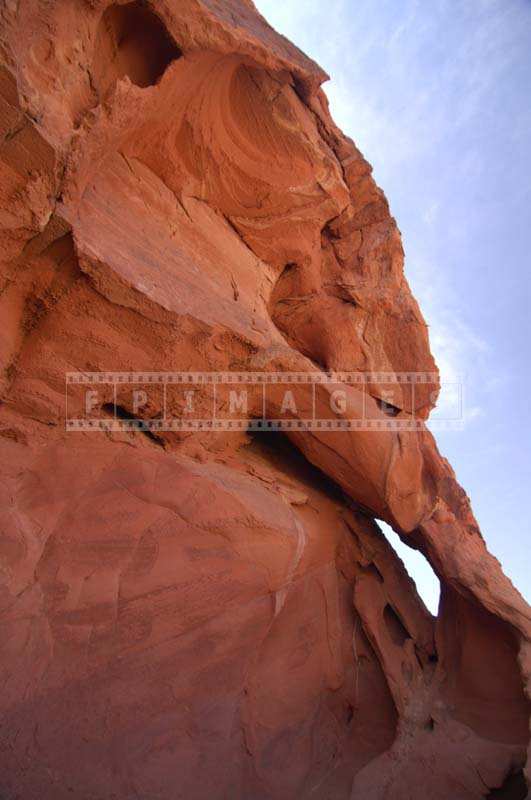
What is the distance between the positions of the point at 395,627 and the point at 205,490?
4.89 metres

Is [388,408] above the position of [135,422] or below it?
above

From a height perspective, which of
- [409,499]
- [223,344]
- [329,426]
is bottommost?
[409,499]

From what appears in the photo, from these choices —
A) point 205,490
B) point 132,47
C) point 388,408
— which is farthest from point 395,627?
point 132,47

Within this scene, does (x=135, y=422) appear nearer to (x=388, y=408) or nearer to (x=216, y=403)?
(x=216, y=403)

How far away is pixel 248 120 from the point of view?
623 cm

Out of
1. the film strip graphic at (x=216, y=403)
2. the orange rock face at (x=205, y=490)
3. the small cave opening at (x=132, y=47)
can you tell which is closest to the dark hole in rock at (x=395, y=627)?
the orange rock face at (x=205, y=490)

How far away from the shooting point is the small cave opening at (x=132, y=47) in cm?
448

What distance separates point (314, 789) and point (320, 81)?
9.34 metres

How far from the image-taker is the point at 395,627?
25.8 feet

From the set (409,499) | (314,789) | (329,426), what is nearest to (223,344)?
(329,426)

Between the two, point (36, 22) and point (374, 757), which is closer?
point (36, 22)

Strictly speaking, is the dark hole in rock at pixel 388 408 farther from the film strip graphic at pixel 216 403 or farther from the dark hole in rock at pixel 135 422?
the dark hole in rock at pixel 135 422

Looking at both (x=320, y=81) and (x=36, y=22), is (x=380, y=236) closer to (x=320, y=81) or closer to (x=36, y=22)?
(x=320, y=81)

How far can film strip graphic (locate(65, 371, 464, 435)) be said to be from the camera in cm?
471
